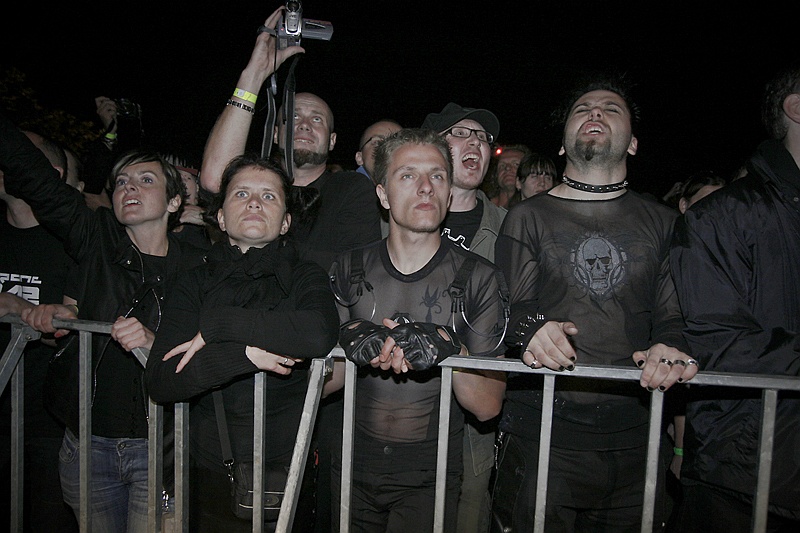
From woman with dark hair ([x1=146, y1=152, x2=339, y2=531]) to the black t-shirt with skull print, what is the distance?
103 centimetres

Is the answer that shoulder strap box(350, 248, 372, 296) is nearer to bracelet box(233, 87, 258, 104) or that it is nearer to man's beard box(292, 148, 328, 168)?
man's beard box(292, 148, 328, 168)

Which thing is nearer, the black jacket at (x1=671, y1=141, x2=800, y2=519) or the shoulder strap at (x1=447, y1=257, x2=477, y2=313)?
the black jacket at (x1=671, y1=141, x2=800, y2=519)

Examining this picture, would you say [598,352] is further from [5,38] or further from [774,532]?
[5,38]

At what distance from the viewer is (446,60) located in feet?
51.6

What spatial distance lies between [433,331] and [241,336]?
0.76m

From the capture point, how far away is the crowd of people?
2.21 metres

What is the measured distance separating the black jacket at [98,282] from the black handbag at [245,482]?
581mm

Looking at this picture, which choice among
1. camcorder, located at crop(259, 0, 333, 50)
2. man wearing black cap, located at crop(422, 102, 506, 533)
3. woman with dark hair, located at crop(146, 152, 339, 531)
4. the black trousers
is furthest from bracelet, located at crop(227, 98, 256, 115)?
the black trousers

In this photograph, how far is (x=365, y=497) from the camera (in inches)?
98.4

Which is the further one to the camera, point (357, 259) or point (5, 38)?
point (5, 38)

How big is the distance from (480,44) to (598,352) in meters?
13.6

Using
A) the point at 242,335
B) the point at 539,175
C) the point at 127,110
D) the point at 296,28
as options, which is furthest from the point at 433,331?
the point at 127,110

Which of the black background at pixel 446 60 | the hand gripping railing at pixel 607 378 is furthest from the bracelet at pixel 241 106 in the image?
the black background at pixel 446 60

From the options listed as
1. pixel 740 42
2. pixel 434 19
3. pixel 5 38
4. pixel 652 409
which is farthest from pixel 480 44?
pixel 652 409
